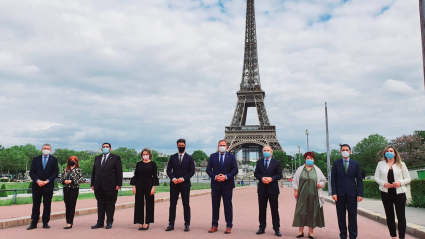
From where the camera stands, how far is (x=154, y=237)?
7.83 m

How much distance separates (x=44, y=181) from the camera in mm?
9266

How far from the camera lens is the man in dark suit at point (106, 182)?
30.5 ft

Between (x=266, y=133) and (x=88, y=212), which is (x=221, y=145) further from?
(x=266, y=133)

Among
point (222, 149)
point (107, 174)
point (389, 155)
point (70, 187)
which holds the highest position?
point (222, 149)

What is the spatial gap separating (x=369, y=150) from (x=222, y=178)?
83113 millimetres

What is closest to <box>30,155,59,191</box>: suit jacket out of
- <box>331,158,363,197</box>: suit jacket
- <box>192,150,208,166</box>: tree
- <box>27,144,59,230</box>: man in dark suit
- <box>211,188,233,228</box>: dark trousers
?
<box>27,144,59,230</box>: man in dark suit

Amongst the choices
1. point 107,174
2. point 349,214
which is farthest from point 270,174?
point 107,174

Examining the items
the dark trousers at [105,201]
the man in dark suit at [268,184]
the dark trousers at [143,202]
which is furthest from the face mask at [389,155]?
the dark trousers at [105,201]

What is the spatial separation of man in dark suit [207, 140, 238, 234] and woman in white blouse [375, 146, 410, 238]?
3122mm

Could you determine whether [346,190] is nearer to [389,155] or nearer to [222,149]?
[389,155]

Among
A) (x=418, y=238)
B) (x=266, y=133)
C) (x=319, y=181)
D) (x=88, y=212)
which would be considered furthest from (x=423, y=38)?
(x=266, y=133)

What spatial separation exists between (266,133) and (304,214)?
7485 cm

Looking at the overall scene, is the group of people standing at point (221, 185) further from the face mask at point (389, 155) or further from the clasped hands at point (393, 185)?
the clasped hands at point (393, 185)

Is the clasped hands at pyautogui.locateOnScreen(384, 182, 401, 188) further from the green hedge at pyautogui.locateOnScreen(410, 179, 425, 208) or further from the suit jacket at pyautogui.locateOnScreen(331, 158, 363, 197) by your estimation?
the green hedge at pyautogui.locateOnScreen(410, 179, 425, 208)
